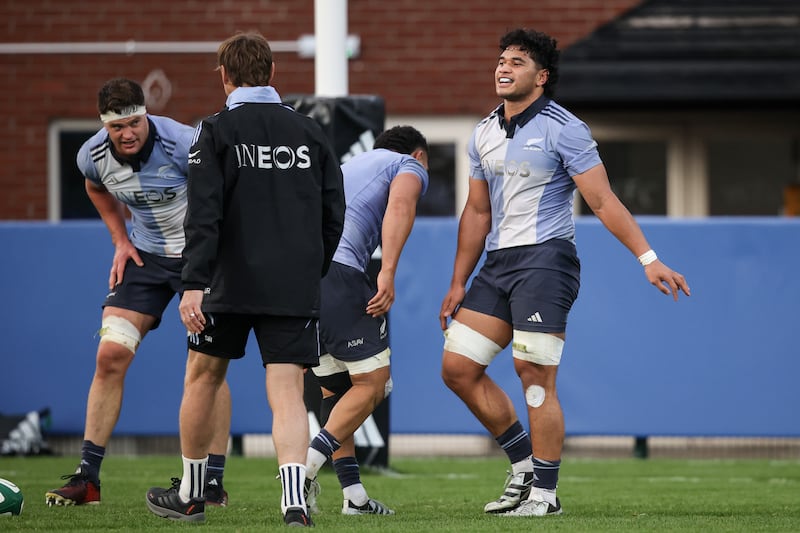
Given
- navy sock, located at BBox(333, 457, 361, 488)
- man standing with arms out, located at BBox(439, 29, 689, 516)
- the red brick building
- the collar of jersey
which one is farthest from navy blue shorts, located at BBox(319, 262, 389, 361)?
the red brick building

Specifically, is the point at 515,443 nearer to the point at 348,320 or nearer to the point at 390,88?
the point at 348,320

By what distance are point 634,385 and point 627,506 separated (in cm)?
373

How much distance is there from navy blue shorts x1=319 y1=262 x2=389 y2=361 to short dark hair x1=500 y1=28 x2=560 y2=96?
4.10ft

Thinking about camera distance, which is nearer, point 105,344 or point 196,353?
point 196,353

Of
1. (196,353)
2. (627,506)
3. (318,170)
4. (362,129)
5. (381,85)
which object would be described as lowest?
(627,506)

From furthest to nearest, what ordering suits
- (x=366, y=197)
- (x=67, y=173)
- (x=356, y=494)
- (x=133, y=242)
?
1. (x=67, y=173)
2. (x=133, y=242)
3. (x=366, y=197)
4. (x=356, y=494)

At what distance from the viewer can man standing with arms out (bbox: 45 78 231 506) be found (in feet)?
22.6

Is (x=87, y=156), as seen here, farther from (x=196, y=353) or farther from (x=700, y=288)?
(x=700, y=288)

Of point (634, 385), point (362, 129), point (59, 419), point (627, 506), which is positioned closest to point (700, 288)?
point (634, 385)

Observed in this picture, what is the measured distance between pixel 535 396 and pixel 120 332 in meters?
2.14

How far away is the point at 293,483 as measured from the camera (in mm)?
5469

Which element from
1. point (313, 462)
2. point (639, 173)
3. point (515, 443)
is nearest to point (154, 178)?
point (313, 462)

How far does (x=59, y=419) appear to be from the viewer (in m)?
10.9

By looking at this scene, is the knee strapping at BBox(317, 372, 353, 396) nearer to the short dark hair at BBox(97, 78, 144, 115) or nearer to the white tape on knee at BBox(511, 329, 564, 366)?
the white tape on knee at BBox(511, 329, 564, 366)
